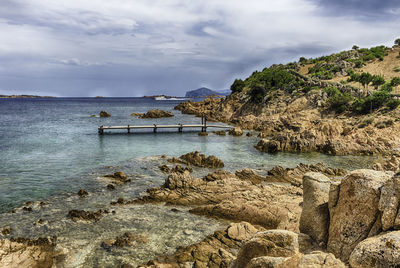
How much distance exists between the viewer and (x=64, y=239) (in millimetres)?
14453

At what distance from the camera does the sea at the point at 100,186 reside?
14.3 meters

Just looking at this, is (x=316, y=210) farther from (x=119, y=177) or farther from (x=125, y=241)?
(x=119, y=177)

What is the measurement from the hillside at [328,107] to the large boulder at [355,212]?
29718 mm

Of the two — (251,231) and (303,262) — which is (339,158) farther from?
(303,262)

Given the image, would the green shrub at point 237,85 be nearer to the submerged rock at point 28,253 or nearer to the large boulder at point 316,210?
the submerged rock at point 28,253

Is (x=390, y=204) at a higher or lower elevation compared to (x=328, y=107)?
lower

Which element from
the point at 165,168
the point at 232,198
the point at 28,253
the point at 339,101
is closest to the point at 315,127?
the point at 339,101

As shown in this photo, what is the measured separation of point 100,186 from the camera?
22.5 metres

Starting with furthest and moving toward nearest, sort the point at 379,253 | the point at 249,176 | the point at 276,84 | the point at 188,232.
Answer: the point at 276,84, the point at 249,176, the point at 188,232, the point at 379,253

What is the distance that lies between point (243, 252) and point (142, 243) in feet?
26.3

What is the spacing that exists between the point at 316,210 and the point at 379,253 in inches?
121

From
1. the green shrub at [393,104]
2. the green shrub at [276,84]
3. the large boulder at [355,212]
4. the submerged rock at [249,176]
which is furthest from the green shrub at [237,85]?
the large boulder at [355,212]

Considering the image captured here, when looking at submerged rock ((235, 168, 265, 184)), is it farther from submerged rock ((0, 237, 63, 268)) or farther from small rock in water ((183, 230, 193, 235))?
submerged rock ((0, 237, 63, 268))

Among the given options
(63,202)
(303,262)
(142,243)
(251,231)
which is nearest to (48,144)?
(63,202)
